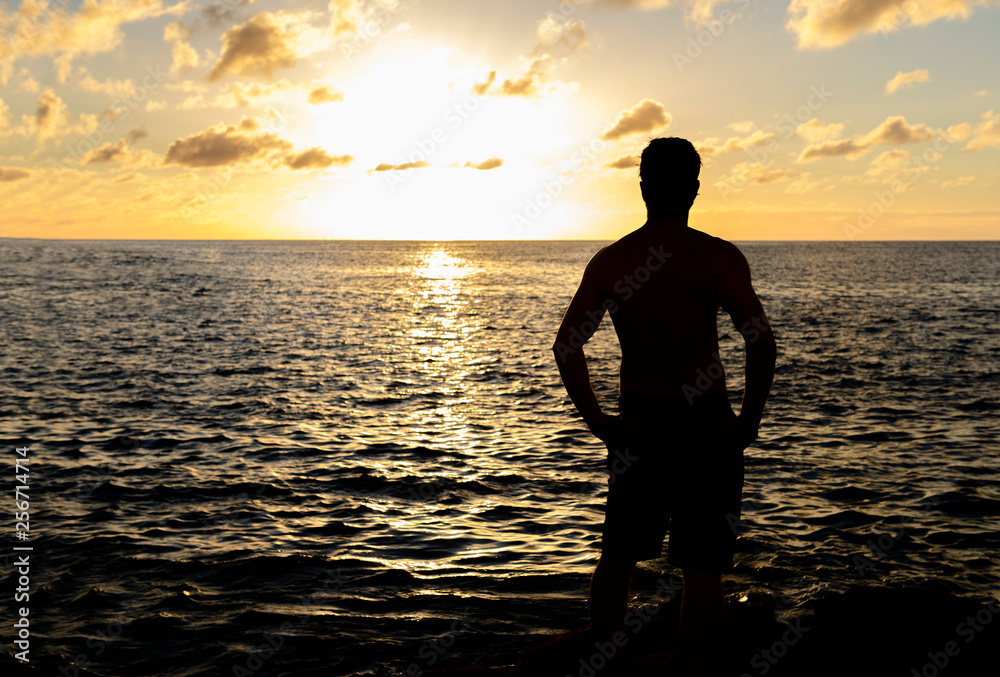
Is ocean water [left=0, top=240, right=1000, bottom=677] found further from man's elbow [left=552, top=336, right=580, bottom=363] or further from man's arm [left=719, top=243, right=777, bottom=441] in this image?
man's arm [left=719, top=243, right=777, bottom=441]

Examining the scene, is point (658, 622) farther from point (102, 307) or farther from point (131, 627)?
point (102, 307)

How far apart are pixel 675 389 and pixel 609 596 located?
49.9 inches

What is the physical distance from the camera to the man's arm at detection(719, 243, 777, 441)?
3.48m

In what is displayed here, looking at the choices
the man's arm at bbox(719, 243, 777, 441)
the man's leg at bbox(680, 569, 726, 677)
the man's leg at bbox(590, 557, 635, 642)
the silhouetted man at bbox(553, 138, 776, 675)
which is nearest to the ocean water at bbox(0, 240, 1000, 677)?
the man's leg at bbox(590, 557, 635, 642)

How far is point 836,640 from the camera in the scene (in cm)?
508

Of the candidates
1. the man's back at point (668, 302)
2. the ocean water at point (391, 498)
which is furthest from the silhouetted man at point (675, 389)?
the ocean water at point (391, 498)

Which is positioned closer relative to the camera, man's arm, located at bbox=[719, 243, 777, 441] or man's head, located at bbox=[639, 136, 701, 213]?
man's arm, located at bbox=[719, 243, 777, 441]

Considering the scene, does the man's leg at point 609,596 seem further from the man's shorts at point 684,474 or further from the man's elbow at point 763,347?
the man's elbow at point 763,347

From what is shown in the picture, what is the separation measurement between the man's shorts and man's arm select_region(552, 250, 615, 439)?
201 millimetres

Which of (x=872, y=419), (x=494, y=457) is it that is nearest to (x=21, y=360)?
(x=494, y=457)

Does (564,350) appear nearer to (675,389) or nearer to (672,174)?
(675,389)

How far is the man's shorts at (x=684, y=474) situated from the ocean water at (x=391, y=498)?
10.3 ft

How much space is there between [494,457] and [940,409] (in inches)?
459

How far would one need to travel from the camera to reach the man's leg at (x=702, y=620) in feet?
12.1
